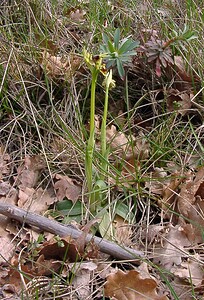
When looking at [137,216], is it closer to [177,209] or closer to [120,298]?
[177,209]

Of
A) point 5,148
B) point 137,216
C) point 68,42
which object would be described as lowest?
point 137,216

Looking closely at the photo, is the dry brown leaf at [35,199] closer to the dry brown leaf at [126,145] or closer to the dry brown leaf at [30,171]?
the dry brown leaf at [30,171]

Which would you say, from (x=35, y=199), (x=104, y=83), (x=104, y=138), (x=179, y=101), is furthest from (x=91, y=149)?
(x=179, y=101)

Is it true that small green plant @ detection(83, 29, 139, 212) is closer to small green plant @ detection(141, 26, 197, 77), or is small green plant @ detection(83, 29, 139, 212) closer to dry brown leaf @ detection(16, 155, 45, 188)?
small green plant @ detection(141, 26, 197, 77)

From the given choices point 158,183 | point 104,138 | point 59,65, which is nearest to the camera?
point 104,138

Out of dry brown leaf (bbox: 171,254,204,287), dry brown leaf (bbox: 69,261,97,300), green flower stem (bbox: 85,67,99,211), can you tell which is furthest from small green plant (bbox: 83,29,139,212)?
dry brown leaf (bbox: 171,254,204,287)

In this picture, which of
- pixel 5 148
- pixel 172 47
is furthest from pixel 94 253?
pixel 172 47

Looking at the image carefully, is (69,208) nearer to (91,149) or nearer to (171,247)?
(91,149)
